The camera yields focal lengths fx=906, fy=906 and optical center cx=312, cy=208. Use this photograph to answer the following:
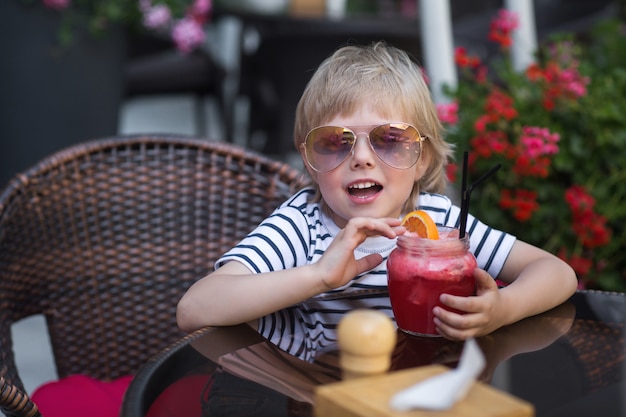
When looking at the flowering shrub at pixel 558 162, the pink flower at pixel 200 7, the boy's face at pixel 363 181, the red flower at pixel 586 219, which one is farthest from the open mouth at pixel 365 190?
the pink flower at pixel 200 7

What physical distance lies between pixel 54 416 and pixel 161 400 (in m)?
0.54

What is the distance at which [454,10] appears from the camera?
543 centimetres

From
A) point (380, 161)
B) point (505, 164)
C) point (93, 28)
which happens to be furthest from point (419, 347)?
point (93, 28)

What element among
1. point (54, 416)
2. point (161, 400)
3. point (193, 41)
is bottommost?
point (54, 416)

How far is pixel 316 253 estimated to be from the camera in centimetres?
147

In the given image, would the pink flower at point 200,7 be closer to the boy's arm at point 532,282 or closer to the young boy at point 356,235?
the young boy at point 356,235

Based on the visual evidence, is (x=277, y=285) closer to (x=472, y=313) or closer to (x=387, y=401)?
(x=472, y=313)

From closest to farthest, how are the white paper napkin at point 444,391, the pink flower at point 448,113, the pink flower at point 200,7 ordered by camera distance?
the white paper napkin at point 444,391 → the pink flower at point 448,113 → the pink flower at point 200,7

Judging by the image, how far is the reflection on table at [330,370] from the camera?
1008 mm

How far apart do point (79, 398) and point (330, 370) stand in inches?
25.3

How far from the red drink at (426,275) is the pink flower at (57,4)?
238cm

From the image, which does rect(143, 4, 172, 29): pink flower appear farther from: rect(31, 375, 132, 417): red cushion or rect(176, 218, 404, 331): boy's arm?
rect(176, 218, 404, 331): boy's arm

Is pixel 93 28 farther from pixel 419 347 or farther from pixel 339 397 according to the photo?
pixel 339 397

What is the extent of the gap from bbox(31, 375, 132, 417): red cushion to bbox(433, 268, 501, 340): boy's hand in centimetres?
61
